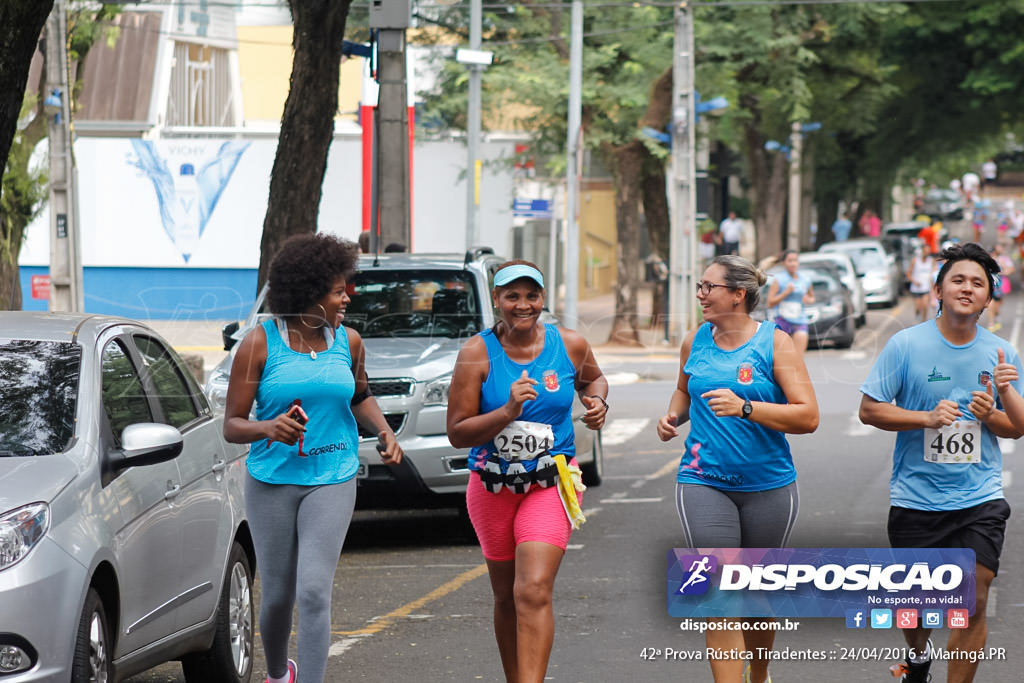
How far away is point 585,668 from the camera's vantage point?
7.21 metres

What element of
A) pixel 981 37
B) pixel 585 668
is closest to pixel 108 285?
pixel 981 37

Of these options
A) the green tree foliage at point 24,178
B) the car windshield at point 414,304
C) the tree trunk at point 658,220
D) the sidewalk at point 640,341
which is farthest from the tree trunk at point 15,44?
the tree trunk at point 658,220

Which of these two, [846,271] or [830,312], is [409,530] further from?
[846,271]

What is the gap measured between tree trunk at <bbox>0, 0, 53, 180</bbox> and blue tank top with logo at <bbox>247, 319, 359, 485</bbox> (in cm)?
367

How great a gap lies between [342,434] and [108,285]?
30.3m

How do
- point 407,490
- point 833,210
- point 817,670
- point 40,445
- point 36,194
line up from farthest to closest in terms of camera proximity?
point 833,210 → point 36,194 → point 407,490 → point 817,670 → point 40,445

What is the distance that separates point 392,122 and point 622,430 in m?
4.28

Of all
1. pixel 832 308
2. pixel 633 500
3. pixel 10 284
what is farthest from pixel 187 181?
pixel 633 500

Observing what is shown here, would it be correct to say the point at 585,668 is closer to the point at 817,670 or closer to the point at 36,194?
the point at 817,670

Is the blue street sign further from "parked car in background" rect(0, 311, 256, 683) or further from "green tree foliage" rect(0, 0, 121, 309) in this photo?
"parked car in background" rect(0, 311, 256, 683)

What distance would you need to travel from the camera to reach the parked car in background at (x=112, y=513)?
5.04 meters

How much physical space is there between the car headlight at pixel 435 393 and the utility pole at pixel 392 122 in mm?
6164

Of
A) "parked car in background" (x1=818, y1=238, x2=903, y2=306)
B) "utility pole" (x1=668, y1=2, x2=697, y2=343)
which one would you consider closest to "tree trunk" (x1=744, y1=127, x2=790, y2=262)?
"parked car in background" (x1=818, y1=238, x2=903, y2=306)

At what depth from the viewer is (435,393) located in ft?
33.4
